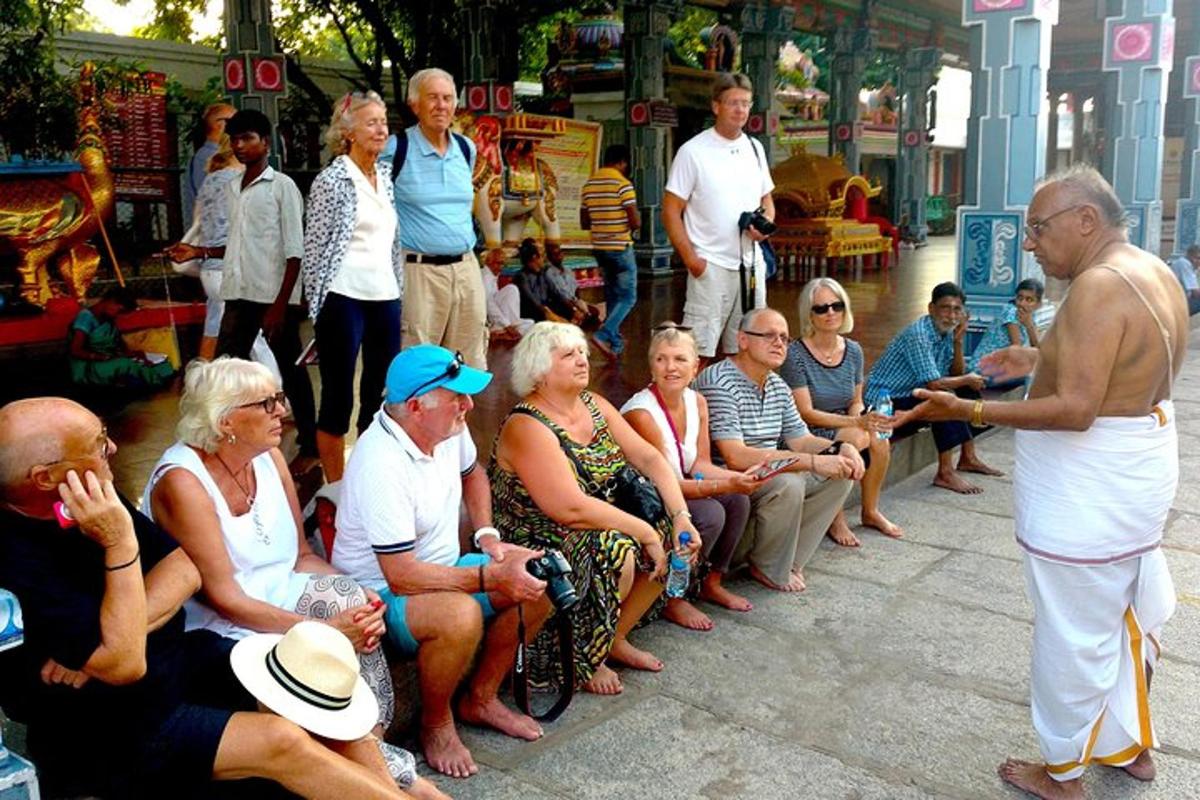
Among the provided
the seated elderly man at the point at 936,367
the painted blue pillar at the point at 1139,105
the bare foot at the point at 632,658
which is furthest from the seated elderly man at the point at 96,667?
the painted blue pillar at the point at 1139,105

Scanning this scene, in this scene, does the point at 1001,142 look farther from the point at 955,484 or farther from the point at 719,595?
the point at 719,595

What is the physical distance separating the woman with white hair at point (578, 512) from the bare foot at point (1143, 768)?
4.64 feet

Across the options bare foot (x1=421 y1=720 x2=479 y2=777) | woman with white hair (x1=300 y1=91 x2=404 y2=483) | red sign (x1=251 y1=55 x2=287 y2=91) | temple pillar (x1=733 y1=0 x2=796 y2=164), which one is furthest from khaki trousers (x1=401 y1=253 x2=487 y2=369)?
temple pillar (x1=733 y1=0 x2=796 y2=164)

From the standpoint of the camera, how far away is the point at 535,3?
1656 centimetres

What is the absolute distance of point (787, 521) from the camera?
4.39m

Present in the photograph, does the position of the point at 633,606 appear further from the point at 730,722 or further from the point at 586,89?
the point at 586,89

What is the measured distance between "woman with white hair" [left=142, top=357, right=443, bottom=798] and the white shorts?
271cm

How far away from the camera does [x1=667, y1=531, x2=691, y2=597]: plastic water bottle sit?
3.85m

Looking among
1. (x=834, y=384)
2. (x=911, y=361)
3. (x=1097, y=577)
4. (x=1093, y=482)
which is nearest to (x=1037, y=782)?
(x=1097, y=577)

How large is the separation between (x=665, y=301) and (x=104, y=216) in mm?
6019

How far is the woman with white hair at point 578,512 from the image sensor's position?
11.5 ft

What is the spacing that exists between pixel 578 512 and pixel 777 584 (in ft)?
4.25

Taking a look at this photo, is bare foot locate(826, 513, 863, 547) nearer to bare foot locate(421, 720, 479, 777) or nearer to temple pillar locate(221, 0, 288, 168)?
bare foot locate(421, 720, 479, 777)

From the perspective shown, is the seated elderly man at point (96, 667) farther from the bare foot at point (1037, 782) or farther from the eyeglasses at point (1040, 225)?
the eyeglasses at point (1040, 225)
